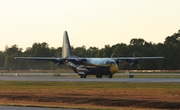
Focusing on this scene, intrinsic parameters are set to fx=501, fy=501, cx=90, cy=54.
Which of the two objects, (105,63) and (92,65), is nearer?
(105,63)

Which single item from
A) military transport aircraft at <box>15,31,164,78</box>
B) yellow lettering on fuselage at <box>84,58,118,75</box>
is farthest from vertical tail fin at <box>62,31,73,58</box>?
yellow lettering on fuselage at <box>84,58,118,75</box>

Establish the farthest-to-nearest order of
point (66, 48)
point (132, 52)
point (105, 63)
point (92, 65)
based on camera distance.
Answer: point (132, 52)
point (66, 48)
point (92, 65)
point (105, 63)


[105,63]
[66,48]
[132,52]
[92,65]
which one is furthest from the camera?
[132,52]

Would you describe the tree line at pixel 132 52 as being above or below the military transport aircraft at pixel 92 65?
above

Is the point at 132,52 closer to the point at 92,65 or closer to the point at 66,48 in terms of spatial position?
the point at 66,48

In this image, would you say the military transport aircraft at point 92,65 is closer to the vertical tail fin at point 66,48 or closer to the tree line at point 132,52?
the vertical tail fin at point 66,48

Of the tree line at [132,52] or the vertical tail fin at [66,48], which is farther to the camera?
the tree line at [132,52]

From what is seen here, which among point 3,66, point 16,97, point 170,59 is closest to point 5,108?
point 16,97

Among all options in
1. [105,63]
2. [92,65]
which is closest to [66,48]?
[92,65]

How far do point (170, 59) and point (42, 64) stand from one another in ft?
115

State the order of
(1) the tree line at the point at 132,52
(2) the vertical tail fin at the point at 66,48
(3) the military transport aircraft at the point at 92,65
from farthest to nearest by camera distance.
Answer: (1) the tree line at the point at 132,52
(2) the vertical tail fin at the point at 66,48
(3) the military transport aircraft at the point at 92,65

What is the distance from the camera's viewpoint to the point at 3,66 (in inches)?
6777

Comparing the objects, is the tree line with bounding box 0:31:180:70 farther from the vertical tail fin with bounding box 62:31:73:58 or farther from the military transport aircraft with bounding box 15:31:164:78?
the military transport aircraft with bounding box 15:31:164:78

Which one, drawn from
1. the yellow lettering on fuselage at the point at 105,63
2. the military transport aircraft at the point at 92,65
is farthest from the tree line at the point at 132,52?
the yellow lettering on fuselage at the point at 105,63
